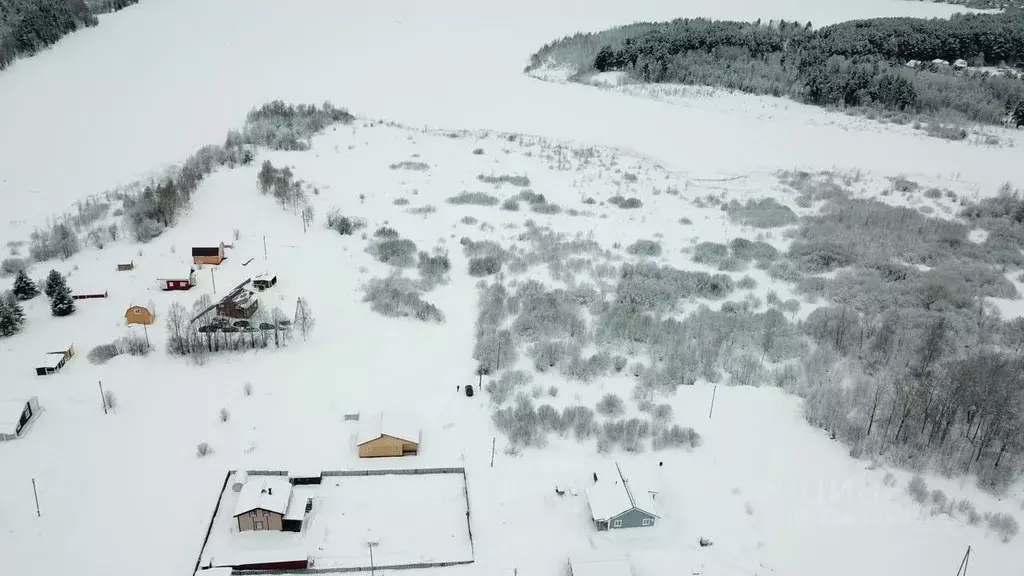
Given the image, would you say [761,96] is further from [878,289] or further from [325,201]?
[325,201]

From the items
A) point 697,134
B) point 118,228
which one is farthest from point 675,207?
point 118,228

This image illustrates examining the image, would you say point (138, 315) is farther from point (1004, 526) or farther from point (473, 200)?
point (1004, 526)

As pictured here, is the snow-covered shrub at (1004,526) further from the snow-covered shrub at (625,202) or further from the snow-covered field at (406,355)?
the snow-covered shrub at (625,202)

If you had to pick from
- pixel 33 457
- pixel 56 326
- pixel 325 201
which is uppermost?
pixel 325 201

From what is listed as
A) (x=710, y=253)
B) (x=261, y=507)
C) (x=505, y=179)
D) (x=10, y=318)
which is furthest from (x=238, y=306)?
(x=505, y=179)

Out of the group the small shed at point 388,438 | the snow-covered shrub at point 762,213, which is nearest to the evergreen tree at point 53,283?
the small shed at point 388,438

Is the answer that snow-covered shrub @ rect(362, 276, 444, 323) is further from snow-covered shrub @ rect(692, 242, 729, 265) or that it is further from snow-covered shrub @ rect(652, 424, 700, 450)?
snow-covered shrub @ rect(692, 242, 729, 265)
